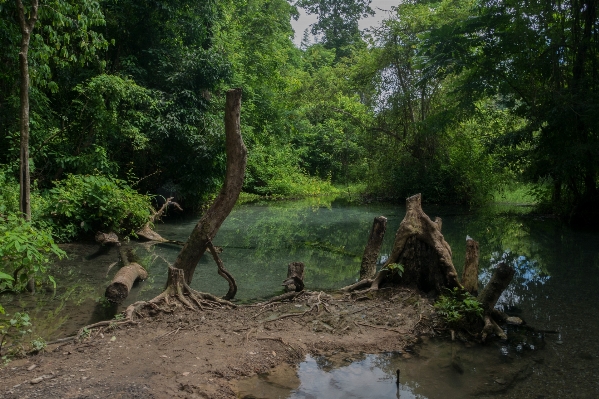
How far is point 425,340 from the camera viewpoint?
5.62 metres

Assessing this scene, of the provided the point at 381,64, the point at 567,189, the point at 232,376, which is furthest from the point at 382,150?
the point at 232,376

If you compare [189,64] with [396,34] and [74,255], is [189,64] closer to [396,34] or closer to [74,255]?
[74,255]

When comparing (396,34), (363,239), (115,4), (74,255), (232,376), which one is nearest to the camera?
(232,376)

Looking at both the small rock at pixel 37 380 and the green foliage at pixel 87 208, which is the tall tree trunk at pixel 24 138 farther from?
the green foliage at pixel 87 208

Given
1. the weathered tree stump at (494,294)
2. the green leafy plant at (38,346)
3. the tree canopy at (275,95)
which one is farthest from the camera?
the tree canopy at (275,95)

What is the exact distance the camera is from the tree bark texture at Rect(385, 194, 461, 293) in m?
6.73

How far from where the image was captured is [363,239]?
526 inches

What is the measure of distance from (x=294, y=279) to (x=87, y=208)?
21.9 ft

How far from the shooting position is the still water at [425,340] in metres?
4.55

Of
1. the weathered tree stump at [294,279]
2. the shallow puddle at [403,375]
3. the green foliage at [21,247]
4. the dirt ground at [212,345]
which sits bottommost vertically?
the shallow puddle at [403,375]

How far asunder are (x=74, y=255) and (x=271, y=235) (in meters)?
5.50

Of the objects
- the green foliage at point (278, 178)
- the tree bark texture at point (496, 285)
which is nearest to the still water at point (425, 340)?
the tree bark texture at point (496, 285)

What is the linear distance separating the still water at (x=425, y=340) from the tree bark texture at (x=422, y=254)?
3.97 ft

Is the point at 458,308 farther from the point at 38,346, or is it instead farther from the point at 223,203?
the point at 38,346
